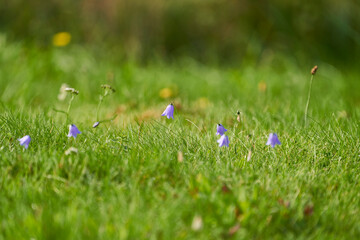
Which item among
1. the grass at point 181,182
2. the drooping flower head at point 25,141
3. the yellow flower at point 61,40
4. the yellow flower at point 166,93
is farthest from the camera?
the yellow flower at point 61,40

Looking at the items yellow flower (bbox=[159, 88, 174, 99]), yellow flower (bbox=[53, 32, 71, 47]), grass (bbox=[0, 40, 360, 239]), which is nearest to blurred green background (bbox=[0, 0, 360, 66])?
yellow flower (bbox=[53, 32, 71, 47])

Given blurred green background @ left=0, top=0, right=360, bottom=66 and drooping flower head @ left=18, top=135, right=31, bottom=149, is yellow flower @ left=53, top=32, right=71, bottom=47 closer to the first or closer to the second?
blurred green background @ left=0, top=0, right=360, bottom=66

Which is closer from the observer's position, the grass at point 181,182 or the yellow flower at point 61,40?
the grass at point 181,182

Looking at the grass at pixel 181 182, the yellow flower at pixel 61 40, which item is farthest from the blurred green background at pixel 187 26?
the grass at pixel 181 182

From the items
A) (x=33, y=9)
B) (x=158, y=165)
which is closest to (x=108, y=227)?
(x=158, y=165)

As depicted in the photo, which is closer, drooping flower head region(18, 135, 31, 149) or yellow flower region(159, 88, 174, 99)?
drooping flower head region(18, 135, 31, 149)

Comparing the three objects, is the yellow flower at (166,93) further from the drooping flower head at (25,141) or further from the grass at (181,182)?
the drooping flower head at (25,141)

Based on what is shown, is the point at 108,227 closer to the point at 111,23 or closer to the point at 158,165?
the point at 158,165


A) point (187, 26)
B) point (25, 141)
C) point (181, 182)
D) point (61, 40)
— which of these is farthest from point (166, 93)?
Answer: point (187, 26)
